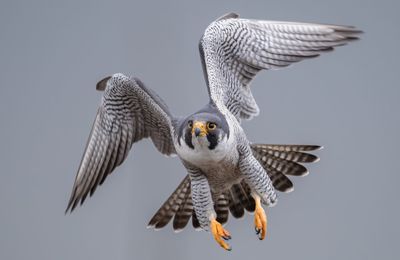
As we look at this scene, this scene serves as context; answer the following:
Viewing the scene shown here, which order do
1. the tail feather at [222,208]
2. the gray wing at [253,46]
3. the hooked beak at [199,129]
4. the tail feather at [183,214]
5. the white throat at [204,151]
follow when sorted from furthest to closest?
the tail feather at [183,214]
the tail feather at [222,208]
the gray wing at [253,46]
the white throat at [204,151]
the hooked beak at [199,129]

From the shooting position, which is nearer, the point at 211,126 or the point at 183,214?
the point at 211,126

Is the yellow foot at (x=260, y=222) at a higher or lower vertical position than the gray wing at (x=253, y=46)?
lower

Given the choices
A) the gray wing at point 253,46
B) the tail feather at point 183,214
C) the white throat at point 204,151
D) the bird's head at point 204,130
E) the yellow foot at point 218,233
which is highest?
the gray wing at point 253,46

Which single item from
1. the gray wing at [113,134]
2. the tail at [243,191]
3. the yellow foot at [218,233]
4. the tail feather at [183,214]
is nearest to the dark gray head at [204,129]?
the yellow foot at [218,233]

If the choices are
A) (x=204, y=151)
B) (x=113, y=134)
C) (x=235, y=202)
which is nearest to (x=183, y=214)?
(x=235, y=202)

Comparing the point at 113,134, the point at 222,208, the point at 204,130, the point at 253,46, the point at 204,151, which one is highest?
the point at 253,46

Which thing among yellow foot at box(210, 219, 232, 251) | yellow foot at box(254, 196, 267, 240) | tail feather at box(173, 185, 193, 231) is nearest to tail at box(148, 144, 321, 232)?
tail feather at box(173, 185, 193, 231)

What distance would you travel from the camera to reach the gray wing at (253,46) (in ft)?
18.9

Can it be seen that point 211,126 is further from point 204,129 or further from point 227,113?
point 227,113

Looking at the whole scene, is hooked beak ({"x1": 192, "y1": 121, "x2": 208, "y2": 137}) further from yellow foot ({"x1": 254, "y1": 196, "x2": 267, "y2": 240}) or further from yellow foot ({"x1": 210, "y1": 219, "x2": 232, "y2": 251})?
yellow foot ({"x1": 254, "y1": 196, "x2": 267, "y2": 240})

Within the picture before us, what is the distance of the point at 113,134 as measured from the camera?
19.4ft

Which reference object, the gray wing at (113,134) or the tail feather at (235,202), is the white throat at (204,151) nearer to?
the gray wing at (113,134)

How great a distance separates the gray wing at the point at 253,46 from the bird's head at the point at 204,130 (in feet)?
3.23

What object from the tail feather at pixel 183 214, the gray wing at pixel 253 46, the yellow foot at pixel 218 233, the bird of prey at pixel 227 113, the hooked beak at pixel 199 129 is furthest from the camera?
the tail feather at pixel 183 214
